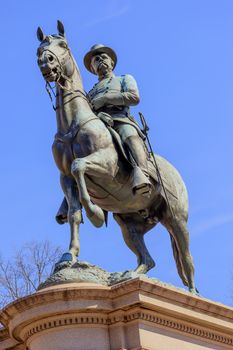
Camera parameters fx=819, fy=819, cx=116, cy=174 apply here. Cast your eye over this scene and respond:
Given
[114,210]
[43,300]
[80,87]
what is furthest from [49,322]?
[80,87]

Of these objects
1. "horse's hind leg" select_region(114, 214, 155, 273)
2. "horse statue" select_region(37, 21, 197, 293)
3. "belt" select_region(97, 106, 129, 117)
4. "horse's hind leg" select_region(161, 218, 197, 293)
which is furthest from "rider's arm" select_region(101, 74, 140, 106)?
"horse's hind leg" select_region(161, 218, 197, 293)

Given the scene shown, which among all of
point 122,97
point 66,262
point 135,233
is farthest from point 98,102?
point 66,262

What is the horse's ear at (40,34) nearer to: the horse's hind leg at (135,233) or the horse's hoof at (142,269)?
the horse's hind leg at (135,233)

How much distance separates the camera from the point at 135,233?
37.9 feet

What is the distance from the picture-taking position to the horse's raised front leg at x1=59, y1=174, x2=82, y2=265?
960 cm

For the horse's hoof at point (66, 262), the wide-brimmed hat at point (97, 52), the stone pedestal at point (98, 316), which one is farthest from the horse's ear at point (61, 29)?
the stone pedestal at point (98, 316)

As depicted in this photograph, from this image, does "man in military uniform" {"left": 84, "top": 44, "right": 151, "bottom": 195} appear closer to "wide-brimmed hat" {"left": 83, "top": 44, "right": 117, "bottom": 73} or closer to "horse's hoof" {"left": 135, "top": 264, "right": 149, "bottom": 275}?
"wide-brimmed hat" {"left": 83, "top": 44, "right": 117, "bottom": 73}

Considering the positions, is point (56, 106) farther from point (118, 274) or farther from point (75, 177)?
point (118, 274)

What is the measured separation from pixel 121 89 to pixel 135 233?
2.03 metres

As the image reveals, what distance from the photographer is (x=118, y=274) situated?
9.44 meters

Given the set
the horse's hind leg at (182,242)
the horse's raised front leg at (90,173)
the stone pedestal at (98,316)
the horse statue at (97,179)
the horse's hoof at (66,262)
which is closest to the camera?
the stone pedestal at (98,316)

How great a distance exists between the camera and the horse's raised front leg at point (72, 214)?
9602mm

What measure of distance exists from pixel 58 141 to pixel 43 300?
2.58 meters

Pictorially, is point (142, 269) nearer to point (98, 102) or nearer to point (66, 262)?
point (66, 262)
